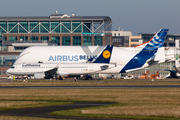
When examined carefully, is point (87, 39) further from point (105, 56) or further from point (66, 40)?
point (105, 56)

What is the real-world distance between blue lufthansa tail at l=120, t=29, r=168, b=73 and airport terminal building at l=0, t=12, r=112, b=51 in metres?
55.9

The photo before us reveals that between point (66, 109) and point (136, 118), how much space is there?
7.08 m

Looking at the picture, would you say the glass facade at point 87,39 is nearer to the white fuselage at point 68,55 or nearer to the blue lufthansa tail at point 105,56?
the white fuselage at point 68,55

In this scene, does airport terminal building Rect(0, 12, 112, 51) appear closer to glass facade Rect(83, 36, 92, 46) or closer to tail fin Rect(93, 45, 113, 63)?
glass facade Rect(83, 36, 92, 46)

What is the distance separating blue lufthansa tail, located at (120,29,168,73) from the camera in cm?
7862

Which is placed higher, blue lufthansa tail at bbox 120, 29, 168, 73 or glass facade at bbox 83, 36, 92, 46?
glass facade at bbox 83, 36, 92, 46

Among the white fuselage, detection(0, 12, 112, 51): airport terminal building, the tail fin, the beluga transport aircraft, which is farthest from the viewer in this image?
detection(0, 12, 112, 51): airport terminal building

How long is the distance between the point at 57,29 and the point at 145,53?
68.5 m

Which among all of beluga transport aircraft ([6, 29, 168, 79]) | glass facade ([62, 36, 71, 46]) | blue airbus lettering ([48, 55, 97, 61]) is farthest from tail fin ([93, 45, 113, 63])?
glass facade ([62, 36, 71, 46])

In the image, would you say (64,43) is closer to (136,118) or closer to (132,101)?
(132,101)

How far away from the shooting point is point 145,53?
8081cm

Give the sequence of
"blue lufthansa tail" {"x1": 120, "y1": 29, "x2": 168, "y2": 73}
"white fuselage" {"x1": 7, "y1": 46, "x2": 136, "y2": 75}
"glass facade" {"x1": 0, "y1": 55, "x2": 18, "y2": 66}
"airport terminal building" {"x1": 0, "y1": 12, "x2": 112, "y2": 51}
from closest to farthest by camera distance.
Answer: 1. "blue lufthansa tail" {"x1": 120, "y1": 29, "x2": 168, "y2": 73}
2. "white fuselage" {"x1": 7, "y1": 46, "x2": 136, "y2": 75}
3. "glass facade" {"x1": 0, "y1": 55, "x2": 18, "y2": 66}
4. "airport terminal building" {"x1": 0, "y1": 12, "x2": 112, "y2": 51}

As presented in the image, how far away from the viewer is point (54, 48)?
268 ft

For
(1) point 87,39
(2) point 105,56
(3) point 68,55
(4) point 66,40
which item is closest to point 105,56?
(2) point 105,56
